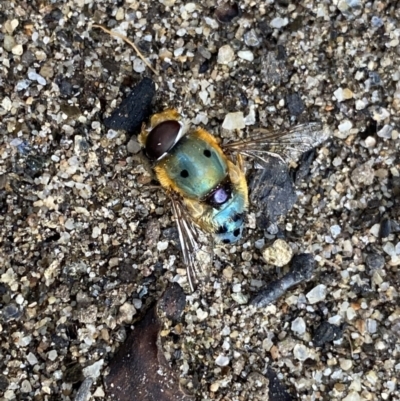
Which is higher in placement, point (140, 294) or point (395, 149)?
point (140, 294)

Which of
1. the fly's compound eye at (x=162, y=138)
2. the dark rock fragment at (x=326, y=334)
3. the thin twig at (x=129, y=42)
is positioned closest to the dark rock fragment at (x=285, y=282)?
the dark rock fragment at (x=326, y=334)

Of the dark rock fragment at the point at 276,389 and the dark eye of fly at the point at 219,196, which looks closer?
the dark eye of fly at the point at 219,196

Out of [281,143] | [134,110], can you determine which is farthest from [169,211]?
[281,143]

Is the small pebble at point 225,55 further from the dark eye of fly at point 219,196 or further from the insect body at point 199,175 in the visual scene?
the dark eye of fly at point 219,196

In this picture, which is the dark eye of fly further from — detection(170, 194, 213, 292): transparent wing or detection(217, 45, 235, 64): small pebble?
detection(217, 45, 235, 64): small pebble

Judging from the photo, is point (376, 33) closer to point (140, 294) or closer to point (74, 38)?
point (74, 38)

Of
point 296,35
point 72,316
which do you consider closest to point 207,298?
point 72,316

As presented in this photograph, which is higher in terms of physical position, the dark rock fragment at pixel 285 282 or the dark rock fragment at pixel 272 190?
the dark rock fragment at pixel 272 190

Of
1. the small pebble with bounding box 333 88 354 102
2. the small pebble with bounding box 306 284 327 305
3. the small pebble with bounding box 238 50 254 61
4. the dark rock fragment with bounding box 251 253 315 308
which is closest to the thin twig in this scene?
the small pebble with bounding box 238 50 254 61
